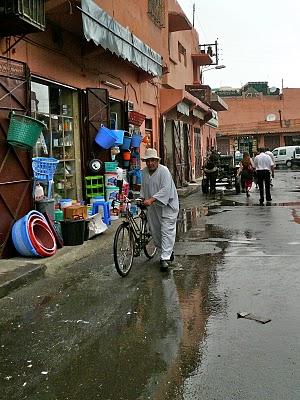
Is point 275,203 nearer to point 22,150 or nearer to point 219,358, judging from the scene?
point 22,150

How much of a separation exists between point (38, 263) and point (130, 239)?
1418 millimetres

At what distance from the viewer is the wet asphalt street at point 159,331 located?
3988mm

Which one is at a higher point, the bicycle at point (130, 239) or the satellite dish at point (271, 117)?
the satellite dish at point (271, 117)

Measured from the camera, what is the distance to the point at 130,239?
8.10 metres

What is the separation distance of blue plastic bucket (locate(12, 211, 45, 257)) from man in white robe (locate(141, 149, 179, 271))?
1.90m

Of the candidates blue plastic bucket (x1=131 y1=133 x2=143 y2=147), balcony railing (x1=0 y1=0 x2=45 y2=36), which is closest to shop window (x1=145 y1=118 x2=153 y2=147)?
blue plastic bucket (x1=131 y1=133 x2=143 y2=147)

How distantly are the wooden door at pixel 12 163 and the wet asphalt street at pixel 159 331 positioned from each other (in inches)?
52.7

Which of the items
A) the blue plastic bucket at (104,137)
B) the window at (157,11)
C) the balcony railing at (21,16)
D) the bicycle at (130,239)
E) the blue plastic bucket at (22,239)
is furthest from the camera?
the window at (157,11)

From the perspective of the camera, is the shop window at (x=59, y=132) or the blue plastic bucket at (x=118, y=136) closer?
the shop window at (x=59, y=132)

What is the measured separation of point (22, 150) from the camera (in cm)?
903

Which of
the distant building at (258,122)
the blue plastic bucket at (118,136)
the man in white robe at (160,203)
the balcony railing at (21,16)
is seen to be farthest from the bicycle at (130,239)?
the distant building at (258,122)

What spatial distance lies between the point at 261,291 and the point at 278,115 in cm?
6431

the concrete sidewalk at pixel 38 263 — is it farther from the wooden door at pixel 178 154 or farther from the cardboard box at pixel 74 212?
the wooden door at pixel 178 154

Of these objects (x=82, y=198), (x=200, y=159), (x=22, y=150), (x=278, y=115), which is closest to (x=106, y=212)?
(x=82, y=198)
